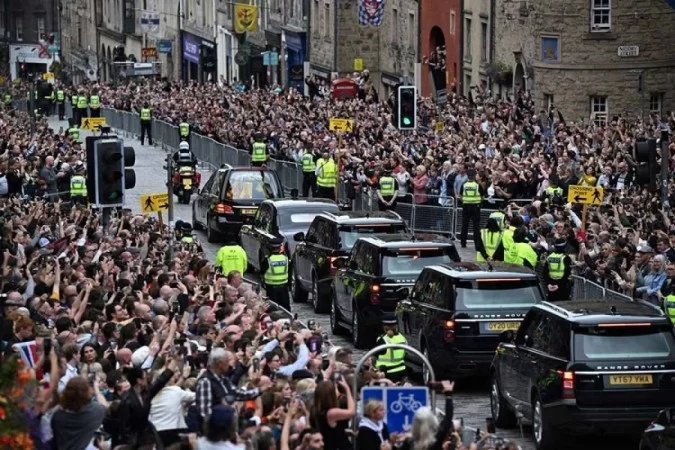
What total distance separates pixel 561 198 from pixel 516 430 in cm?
1251

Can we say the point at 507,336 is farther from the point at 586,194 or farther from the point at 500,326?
the point at 586,194

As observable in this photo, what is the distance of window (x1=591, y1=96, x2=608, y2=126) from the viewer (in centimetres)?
5100

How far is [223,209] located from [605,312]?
1880 centimetres

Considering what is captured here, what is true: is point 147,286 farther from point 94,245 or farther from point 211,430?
point 211,430

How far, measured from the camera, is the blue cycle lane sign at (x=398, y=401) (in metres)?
15.5

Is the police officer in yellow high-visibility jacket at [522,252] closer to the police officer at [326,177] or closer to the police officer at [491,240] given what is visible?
the police officer at [491,240]

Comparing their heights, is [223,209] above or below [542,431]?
above

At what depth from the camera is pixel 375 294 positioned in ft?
84.8

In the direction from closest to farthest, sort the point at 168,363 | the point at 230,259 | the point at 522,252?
the point at 168,363 → the point at 522,252 → the point at 230,259

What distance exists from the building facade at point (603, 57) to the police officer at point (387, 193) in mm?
13668

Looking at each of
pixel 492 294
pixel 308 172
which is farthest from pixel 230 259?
pixel 308 172

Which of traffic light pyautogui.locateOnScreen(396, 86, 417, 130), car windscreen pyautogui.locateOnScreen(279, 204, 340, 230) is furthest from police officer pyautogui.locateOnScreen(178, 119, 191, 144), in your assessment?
car windscreen pyautogui.locateOnScreen(279, 204, 340, 230)

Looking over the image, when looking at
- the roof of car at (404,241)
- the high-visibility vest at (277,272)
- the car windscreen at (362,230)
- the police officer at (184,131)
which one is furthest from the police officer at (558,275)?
the police officer at (184,131)

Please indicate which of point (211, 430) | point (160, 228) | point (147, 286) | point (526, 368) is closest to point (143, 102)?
point (160, 228)
